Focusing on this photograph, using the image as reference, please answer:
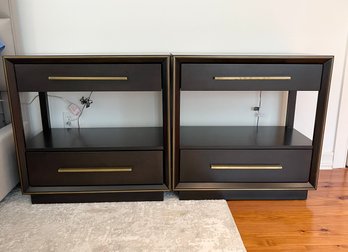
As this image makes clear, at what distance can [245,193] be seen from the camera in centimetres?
167

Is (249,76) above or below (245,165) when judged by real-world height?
above

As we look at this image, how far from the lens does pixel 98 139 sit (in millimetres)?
1669

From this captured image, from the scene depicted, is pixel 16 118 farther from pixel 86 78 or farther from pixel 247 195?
pixel 247 195

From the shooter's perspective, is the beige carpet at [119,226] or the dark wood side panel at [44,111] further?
the dark wood side panel at [44,111]

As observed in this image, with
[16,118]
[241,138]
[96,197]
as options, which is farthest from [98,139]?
[241,138]

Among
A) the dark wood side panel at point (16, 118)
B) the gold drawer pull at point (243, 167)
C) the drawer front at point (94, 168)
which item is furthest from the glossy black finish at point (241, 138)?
the dark wood side panel at point (16, 118)

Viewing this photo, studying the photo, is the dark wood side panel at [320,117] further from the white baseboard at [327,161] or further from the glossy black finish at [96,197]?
the glossy black finish at [96,197]

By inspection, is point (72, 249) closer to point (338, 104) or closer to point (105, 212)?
point (105, 212)

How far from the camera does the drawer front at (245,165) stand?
5.19 ft

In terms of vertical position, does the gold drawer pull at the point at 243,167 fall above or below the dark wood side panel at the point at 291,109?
below

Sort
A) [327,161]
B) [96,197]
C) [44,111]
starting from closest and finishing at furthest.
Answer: [96,197]
[44,111]
[327,161]

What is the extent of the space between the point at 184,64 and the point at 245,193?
78 cm

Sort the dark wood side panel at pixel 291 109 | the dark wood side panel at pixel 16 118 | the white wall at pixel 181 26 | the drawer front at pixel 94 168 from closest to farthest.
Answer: the dark wood side panel at pixel 16 118 < the drawer front at pixel 94 168 < the white wall at pixel 181 26 < the dark wood side panel at pixel 291 109

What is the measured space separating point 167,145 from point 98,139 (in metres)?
0.40
